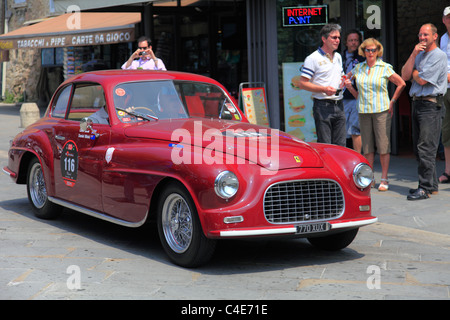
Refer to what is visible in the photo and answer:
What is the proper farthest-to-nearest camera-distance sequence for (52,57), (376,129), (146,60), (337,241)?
(52,57) → (146,60) → (376,129) → (337,241)

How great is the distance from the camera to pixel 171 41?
55.4ft

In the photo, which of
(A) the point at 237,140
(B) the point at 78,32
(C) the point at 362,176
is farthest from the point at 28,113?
(C) the point at 362,176

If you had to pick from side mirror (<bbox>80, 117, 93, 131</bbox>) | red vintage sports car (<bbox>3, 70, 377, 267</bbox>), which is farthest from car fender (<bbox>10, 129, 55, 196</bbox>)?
side mirror (<bbox>80, 117, 93, 131</bbox>)

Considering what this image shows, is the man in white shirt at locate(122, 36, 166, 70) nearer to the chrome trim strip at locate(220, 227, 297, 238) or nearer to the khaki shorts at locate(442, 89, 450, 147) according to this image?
the khaki shorts at locate(442, 89, 450, 147)

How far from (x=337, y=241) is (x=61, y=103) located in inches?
127

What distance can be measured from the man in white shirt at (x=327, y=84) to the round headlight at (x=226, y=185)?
11.2ft

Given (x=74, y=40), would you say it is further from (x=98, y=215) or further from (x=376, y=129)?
(x=98, y=215)

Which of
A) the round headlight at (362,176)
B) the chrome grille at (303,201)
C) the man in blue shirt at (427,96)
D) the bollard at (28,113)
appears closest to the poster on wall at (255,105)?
the man in blue shirt at (427,96)

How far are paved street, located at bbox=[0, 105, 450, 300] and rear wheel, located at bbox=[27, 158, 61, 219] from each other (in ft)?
0.35

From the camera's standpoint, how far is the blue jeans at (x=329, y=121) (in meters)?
8.54

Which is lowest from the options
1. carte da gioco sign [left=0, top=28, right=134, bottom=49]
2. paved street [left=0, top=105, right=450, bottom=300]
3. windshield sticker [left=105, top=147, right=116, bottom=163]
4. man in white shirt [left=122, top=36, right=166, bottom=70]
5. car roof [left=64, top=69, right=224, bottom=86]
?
paved street [left=0, top=105, right=450, bottom=300]

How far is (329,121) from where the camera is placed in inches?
337

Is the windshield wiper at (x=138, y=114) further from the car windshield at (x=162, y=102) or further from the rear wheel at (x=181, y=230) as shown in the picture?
the rear wheel at (x=181, y=230)

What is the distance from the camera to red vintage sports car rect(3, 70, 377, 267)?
5301mm
